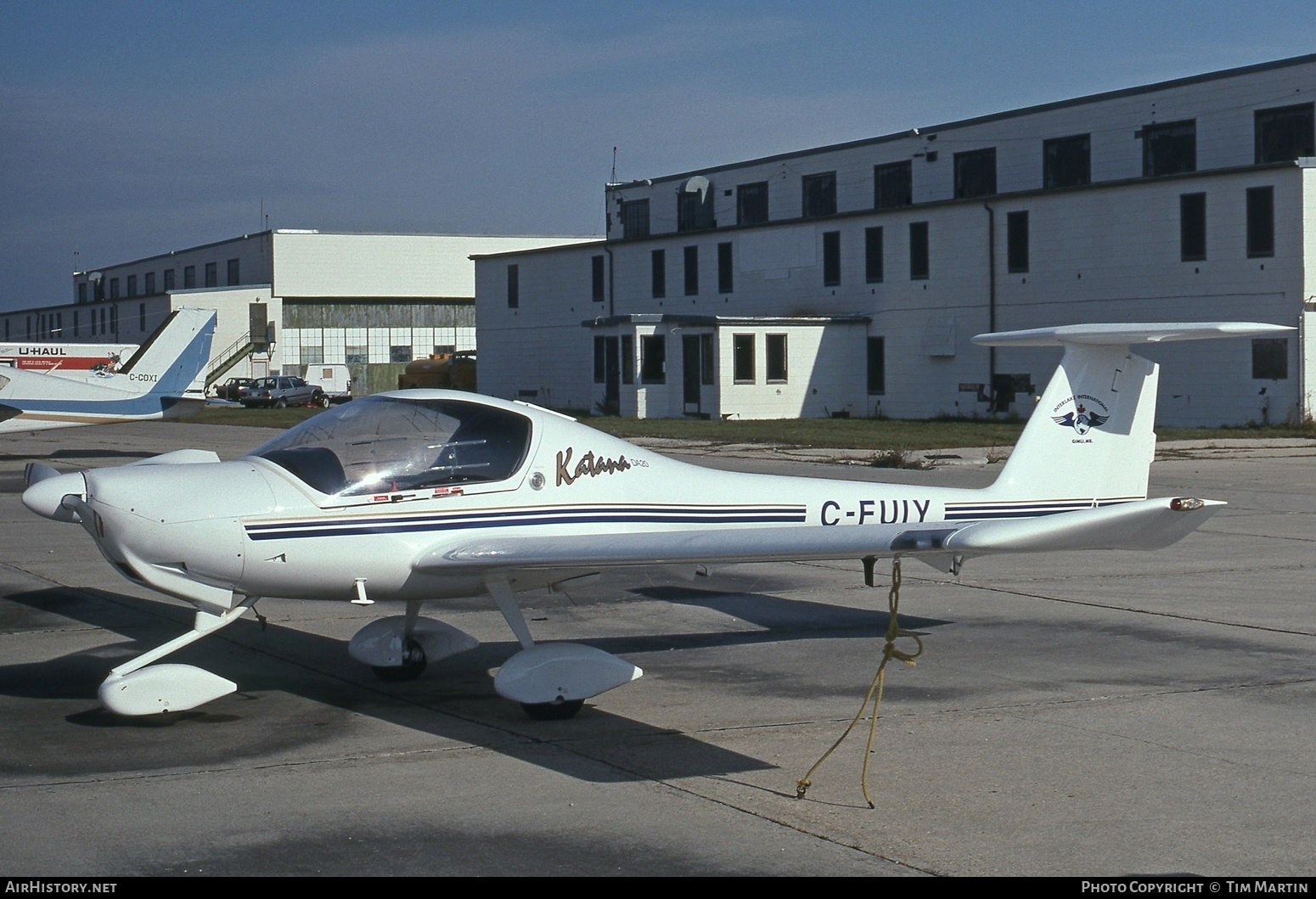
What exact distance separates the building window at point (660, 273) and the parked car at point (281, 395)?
56.3 feet

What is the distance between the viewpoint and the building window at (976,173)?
1837 inches

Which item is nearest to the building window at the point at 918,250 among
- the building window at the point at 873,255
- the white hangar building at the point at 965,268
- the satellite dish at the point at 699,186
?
the white hangar building at the point at 965,268

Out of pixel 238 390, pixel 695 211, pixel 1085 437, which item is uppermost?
pixel 695 211

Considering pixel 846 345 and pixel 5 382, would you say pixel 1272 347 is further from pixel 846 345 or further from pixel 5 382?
pixel 5 382

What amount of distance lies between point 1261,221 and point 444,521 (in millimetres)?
31230

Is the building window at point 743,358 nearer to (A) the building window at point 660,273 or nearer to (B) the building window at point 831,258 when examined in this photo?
(B) the building window at point 831,258

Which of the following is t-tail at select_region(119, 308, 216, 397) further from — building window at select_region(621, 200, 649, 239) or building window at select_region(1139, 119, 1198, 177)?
building window at select_region(621, 200, 649, 239)

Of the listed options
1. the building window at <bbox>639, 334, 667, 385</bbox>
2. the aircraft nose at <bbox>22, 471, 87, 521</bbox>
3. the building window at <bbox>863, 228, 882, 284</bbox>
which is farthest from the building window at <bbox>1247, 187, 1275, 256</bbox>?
the aircraft nose at <bbox>22, 471, 87, 521</bbox>

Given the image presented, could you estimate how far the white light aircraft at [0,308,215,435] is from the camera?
29.4 meters

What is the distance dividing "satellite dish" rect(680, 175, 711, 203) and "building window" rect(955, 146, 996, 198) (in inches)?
471

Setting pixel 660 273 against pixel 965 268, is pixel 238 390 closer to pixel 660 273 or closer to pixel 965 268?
pixel 660 273

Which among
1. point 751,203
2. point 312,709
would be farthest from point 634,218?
point 312,709

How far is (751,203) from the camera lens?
54.5 metres

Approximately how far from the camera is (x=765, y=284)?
1870 inches
